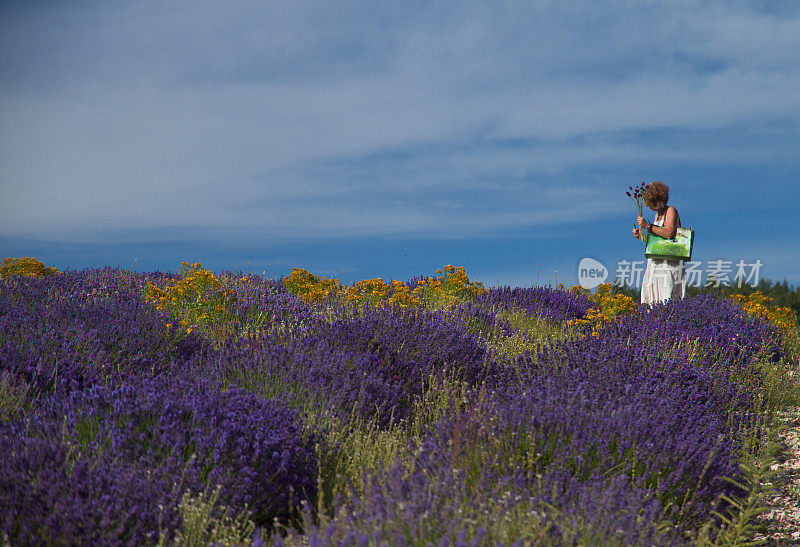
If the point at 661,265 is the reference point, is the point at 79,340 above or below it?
below

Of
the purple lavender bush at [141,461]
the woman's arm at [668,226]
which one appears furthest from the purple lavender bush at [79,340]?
the woman's arm at [668,226]

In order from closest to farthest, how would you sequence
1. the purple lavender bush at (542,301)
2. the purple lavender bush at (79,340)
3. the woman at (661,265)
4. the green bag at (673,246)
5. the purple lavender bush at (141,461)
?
the purple lavender bush at (141,461) → the purple lavender bush at (79,340) → the purple lavender bush at (542,301) → the green bag at (673,246) → the woman at (661,265)

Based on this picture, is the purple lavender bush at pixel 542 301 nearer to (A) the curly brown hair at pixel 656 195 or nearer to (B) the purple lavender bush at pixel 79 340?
(A) the curly brown hair at pixel 656 195

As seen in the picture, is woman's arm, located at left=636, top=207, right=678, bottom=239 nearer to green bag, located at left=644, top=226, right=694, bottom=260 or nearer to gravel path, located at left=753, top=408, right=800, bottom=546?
green bag, located at left=644, top=226, right=694, bottom=260

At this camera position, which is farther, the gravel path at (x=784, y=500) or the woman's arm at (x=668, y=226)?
the woman's arm at (x=668, y=226)

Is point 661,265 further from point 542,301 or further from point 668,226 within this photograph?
point 542,301

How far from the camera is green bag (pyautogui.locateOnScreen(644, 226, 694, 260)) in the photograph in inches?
350

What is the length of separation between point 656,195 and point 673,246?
0.80 m

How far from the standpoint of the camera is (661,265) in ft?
30.6

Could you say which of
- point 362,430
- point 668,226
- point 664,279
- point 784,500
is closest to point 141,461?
point 362,430

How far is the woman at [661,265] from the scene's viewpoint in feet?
30.0

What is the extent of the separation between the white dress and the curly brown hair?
223 mm

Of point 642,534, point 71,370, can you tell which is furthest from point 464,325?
point 642,534

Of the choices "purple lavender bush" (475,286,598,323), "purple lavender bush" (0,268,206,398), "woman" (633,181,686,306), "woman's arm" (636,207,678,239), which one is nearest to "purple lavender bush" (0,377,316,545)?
"purple lavender bush" (0,268,206,398)
